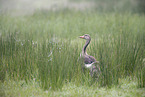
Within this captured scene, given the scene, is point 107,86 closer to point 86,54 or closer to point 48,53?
point 86,54

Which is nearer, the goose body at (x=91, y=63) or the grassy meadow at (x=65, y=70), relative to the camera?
the grassy meadow at (x=65, y=70)

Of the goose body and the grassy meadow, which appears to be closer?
the grassy meadow

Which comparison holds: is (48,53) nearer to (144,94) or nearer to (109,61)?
(109,61)

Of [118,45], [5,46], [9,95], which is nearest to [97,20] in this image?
[118,45]

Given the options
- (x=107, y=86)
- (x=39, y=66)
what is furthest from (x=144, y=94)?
(x=39, y=66)

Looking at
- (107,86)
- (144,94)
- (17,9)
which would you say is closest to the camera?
(144,94)

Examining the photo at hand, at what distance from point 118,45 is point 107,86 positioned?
1.09 m

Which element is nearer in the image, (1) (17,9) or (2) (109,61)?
(2) (109,61)

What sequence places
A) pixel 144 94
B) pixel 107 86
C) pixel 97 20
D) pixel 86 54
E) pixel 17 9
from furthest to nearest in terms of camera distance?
pixel 17 9
pixel 97 20
pixel 86 54
pixel 107 86
pixel 144 94

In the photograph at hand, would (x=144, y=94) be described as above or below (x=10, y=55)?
below

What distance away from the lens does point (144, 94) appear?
13.2 ft

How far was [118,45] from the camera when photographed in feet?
16.1

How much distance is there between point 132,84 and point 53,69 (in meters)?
1.64

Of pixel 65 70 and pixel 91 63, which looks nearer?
pixel 65 70
